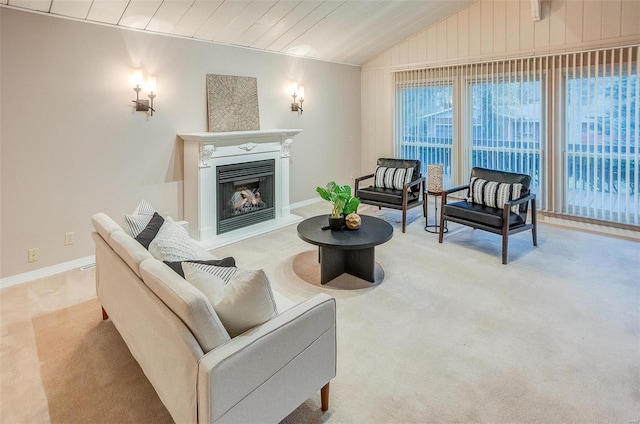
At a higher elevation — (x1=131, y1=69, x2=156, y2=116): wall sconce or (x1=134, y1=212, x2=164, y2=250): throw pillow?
(x1=131, y1=69, x2=156, y2=116): wall sconce

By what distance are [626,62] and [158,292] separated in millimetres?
5477

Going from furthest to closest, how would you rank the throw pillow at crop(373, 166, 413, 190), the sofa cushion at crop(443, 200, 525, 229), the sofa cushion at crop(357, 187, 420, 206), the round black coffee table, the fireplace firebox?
the throw pillow at crop(373, 166, 413, 190) → the sofa cushion at crop(357, 187, 420, 206) → the fireplace firebox → the sofa cushion at crop(443, 200, 525, 229) → the round black coffee table

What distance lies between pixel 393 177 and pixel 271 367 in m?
4.34

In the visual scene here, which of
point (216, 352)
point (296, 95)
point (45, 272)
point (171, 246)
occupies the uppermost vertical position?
point (296, 95)

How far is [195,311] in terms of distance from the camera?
4.90 ft

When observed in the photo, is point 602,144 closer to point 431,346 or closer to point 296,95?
point 431,346

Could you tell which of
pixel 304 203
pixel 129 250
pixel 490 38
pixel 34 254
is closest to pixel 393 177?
pixel 304 203

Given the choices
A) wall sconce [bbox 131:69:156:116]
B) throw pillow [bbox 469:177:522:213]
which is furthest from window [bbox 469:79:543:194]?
wall sconce [bbox 131:69:156:116]

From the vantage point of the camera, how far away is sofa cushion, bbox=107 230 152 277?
6.51ft

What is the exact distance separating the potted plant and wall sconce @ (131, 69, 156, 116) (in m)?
2.20

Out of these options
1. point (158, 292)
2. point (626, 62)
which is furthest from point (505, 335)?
point (626, 62)

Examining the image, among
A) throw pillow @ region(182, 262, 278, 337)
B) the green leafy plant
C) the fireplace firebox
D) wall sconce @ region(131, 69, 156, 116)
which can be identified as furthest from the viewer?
the fireplace firebox

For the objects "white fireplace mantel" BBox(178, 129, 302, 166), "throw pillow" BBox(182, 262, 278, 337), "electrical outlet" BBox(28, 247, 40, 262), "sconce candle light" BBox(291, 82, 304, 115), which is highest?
"sconce candle light" BBox(291, 82, 304, 115)

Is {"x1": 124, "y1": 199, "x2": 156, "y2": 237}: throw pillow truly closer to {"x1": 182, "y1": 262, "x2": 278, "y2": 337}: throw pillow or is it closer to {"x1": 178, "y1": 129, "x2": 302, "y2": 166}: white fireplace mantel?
{"x1": 182, "y1": 262, "x2": 278, "y2": 337}: throw pillow
